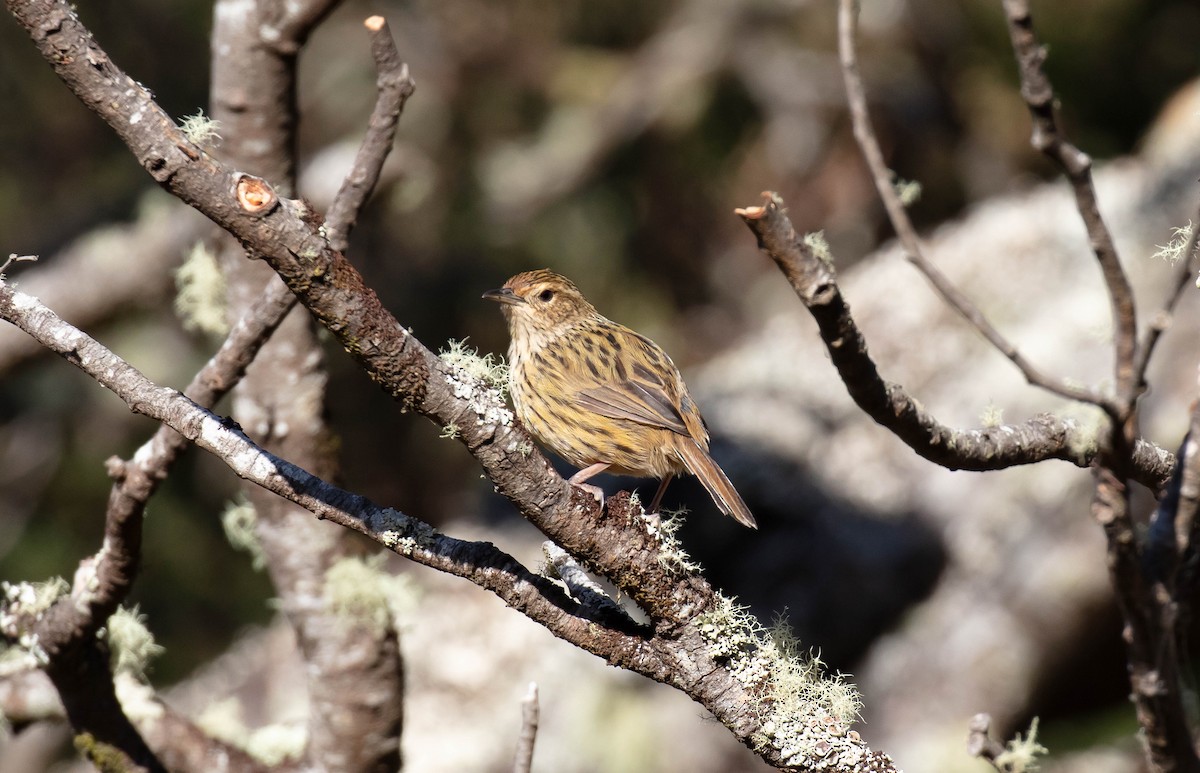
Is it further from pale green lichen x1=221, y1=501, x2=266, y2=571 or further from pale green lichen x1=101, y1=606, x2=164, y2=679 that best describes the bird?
pale green lichen x1=101, y1=606, x2=164, y2=679

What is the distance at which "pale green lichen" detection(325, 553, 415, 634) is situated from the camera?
359 centimetres

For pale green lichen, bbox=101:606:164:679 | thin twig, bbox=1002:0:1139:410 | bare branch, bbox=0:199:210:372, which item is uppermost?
bare branch, bbox=0:199:210:372

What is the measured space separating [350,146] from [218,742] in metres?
4.45

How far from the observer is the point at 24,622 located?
3.07m

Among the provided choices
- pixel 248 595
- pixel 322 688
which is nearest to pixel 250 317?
pixel 322 688

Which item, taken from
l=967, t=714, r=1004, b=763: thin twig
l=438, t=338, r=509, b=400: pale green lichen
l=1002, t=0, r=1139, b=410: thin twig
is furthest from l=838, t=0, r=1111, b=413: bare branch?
l=438, t=338, r=509, b=400: pale green lichen

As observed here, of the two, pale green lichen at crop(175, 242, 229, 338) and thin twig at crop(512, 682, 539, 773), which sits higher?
pale green lichen at crop(175, 242, 229, 338)

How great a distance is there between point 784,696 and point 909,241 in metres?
1.07

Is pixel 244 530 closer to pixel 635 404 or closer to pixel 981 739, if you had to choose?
pixel 635 404

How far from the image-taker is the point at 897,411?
2.12 meters

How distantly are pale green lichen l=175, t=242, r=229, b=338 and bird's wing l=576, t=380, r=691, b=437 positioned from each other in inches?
46.3

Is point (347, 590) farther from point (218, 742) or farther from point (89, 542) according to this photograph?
point (89, 542)

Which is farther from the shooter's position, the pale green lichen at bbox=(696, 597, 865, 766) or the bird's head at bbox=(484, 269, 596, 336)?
the bird's head at bbox=(484, 269, 596, 336)

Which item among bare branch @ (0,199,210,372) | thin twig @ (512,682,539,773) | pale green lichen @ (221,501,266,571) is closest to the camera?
thin twig @ (512,682,539,773)
